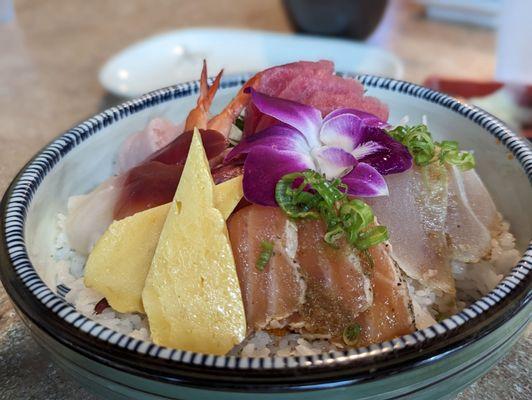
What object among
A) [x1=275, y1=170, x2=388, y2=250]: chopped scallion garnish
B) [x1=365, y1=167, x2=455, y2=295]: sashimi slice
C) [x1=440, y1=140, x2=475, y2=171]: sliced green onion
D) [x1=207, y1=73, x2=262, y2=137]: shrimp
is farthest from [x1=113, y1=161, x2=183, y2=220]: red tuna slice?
[x1=440, y1=140, x2=475, y2=171]: sliced green onion

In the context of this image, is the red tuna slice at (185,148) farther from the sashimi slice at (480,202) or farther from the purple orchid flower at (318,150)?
the sashimi slice at (480,202)

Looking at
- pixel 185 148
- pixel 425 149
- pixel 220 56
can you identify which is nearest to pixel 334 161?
pixel 425 149

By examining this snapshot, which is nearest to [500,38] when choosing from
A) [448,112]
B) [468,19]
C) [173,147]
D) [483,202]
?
[468,19]

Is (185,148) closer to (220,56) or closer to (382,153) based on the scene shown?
(382,153)

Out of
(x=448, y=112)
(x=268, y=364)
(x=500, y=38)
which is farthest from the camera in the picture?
(x=500, y=38)

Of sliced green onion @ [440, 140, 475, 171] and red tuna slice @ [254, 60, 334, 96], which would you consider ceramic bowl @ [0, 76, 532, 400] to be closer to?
sliced green onion @ [440, 140, 475, 171]

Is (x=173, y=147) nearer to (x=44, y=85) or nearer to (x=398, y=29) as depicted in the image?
(x=44, y=85)
